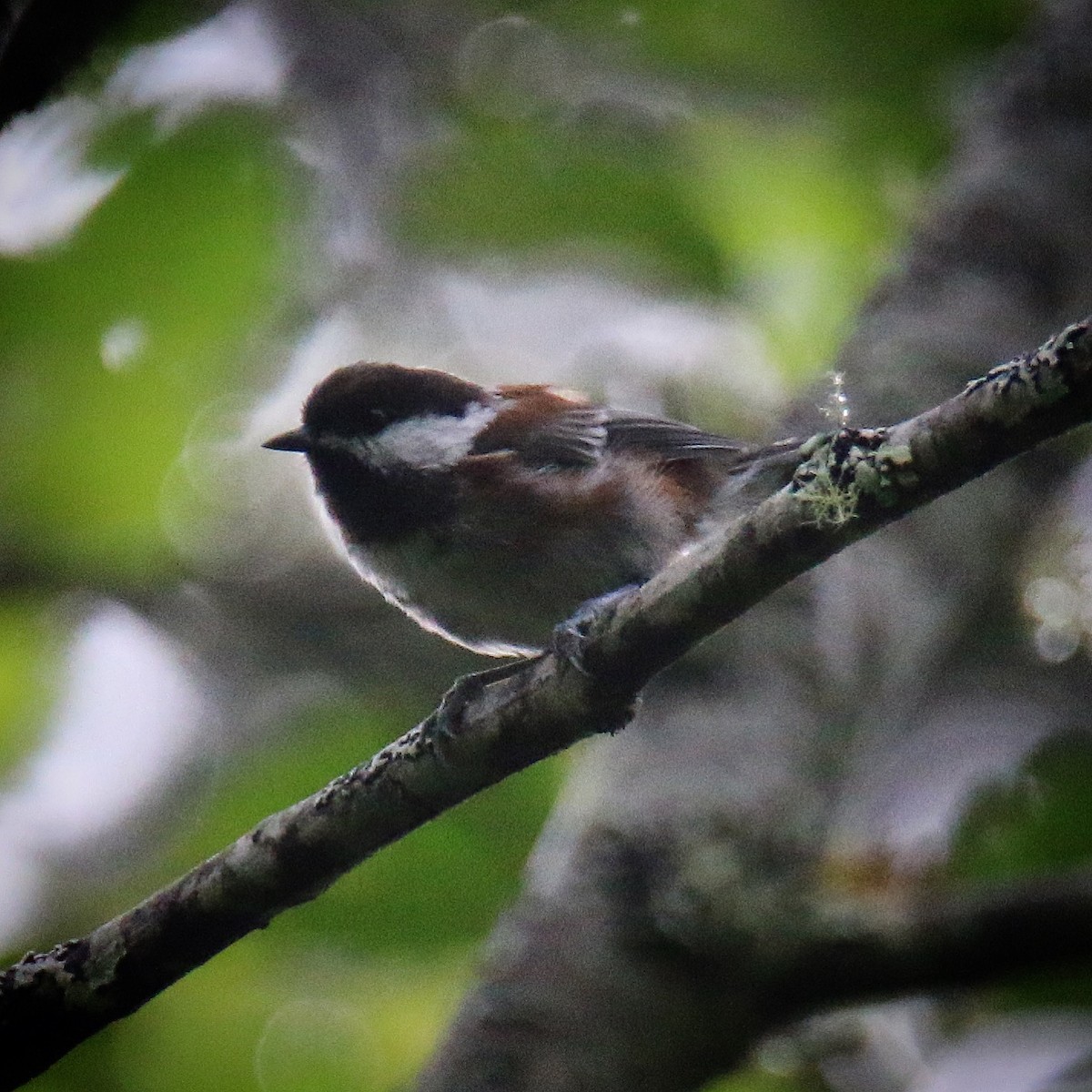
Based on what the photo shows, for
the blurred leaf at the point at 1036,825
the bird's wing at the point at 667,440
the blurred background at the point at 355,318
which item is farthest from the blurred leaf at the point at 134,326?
the blurred leaf at the point at 1036,825

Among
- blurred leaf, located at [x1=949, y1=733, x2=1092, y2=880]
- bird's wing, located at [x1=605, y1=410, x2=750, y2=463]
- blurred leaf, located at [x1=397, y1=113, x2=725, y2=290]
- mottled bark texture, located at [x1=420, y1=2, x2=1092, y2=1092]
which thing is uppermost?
blurred leaf, located at [x1=397, y1=113, x2=725, y2=290]

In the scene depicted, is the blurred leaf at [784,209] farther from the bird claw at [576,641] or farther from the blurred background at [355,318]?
the bird claw at [576,641]

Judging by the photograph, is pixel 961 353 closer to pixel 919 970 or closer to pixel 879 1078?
pixel 879 1078

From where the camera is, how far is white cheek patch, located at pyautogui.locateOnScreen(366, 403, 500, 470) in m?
3.33

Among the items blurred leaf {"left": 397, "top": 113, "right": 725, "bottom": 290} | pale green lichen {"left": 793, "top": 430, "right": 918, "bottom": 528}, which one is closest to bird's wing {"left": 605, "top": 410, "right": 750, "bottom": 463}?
blurred leaf {"left": 397, "top": 113, "right": 725, "bottom": 290}

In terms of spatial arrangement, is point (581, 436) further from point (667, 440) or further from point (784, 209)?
point (784, 209)

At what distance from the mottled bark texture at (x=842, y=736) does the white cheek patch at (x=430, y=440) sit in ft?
2.48

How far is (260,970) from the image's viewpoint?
3035 millimetres

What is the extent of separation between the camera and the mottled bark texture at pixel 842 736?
2316 millimetres

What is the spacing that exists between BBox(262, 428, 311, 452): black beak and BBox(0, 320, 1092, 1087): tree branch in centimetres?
119

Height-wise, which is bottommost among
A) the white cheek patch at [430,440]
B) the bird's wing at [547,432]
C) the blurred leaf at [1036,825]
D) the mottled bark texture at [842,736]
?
the blurred leaf at [1036,825]

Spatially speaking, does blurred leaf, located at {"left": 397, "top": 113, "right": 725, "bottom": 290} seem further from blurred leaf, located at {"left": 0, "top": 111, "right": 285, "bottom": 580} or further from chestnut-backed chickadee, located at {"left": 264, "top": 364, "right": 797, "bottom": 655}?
blurred leaf, located at {"left": 0, "top": 111, "right": 285, "bottom": 580}

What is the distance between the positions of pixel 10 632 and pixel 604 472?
1690 mm

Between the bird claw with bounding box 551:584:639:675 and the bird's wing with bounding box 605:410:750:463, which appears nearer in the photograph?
the bird claw with bounding box 551:584:639:675
